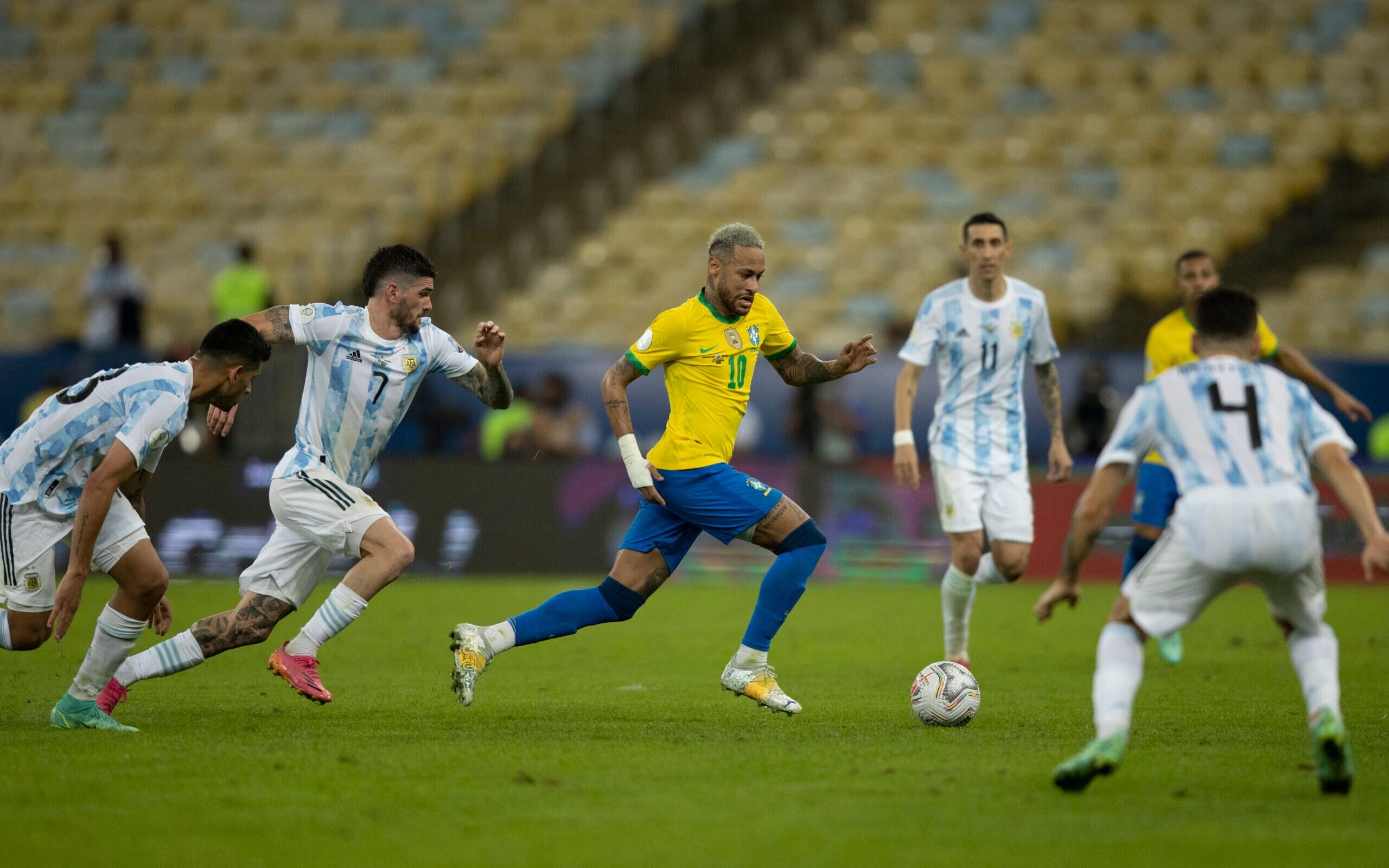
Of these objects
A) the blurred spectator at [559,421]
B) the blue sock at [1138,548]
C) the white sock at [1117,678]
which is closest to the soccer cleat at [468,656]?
the white sock at [1117,678]

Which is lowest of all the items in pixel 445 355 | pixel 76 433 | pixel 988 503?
pixel 988 503

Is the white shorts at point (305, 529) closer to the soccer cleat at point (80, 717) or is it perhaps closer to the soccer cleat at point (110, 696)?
the soccer cleat at point (110, 696)

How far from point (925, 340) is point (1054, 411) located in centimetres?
85

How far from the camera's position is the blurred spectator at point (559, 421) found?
16.9 m

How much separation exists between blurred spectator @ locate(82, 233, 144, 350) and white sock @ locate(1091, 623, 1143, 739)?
49.8 ft

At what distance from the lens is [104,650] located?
23.2 ft

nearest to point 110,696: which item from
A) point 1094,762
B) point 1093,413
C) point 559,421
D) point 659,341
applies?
point 659,341

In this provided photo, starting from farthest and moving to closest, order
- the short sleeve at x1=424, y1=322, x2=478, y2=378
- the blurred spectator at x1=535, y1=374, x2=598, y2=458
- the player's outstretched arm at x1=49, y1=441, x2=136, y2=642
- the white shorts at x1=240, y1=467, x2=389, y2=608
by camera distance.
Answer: the blurred spectator at x1=535, y1=374, x2=598, y2=458, the short sleeve at x1=424, y1=322, x2=478, y2=378, the white shorts at x1=240, y1=467, x2=389, y2=608, the player's outstretched arm at x1=49, y1=441, x2=136, y2=642

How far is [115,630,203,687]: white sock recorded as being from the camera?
7.21m

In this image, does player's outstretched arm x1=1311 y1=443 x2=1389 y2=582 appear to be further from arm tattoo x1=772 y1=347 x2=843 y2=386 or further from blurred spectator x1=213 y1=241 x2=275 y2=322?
blurred spectator x1=213 y1=241 x2=275 y2=322

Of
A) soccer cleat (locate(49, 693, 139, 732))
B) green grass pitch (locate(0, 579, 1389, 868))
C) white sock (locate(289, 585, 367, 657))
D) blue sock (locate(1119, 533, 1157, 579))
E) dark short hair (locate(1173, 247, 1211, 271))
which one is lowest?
green grass pitch (locate(0, 579, 1389, 868))

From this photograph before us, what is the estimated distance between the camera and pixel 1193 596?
5.54 metres

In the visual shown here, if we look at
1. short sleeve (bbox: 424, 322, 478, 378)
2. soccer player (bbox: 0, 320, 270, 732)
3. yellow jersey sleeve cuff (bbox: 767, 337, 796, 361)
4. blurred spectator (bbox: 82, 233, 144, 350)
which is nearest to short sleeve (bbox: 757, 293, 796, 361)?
yellow jersey sleeve cuff (bbox: 767, 337, 796, 361)

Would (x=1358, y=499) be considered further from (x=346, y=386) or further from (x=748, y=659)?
(x=346, y=386)
